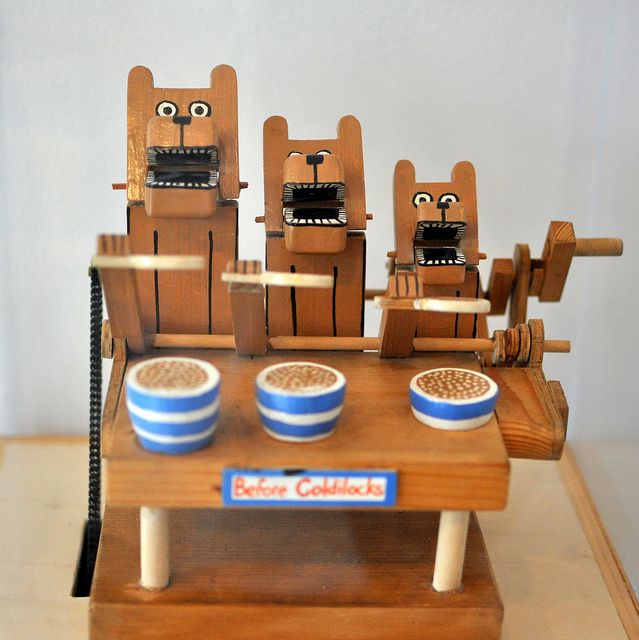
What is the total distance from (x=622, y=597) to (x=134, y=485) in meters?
0.64

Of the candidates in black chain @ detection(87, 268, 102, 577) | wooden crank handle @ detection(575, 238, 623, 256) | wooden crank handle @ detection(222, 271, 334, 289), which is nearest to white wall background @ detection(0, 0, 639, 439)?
wooden crank handle @ detection(575, 238, 623, 256)

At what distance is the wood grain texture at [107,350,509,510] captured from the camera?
72cm

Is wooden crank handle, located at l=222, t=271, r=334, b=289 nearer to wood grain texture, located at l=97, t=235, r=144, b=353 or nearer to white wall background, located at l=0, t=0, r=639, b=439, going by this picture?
wood grain texture, located at l=97, t=235, r=144, b=353

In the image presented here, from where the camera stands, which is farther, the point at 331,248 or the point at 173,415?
the point at 331,248

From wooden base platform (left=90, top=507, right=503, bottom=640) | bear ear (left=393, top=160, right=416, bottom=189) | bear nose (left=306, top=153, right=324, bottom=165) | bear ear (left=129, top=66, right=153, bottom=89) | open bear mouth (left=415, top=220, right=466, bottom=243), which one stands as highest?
bear ear (left=129, top=66, right=153, bottom=89)

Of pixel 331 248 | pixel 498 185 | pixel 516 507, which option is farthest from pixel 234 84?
pixel 516 507

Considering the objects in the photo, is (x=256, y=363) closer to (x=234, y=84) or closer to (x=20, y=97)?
(x=234, y=84)

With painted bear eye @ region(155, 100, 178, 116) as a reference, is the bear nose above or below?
below

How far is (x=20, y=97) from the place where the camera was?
1.20m

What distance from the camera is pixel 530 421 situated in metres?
0.84

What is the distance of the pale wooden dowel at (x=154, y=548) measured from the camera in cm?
79

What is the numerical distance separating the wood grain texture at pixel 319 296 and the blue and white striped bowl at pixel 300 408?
7.2 inches


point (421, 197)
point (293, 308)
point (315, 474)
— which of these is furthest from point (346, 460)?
point (421, 197)

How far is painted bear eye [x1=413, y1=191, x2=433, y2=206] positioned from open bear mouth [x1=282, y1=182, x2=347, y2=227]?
0.10 metres
